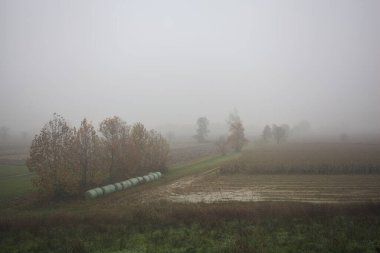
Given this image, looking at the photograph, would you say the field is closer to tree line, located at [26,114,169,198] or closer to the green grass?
the green grass

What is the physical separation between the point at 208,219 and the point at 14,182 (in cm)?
3531

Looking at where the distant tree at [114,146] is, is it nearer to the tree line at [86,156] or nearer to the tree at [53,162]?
the tree line at [86,156]

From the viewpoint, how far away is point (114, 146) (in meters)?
49.2

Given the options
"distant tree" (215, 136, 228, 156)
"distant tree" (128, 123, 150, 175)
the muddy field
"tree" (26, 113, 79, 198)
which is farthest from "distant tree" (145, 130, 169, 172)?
"distant tree" (215, 136, 228, 156)

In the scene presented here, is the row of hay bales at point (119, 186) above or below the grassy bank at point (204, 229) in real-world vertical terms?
above

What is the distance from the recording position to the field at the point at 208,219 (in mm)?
23000

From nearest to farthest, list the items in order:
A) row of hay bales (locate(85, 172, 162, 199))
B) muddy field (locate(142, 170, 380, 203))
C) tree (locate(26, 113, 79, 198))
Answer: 1. muddy field (locate(142, 170, 380, 203))
2. tree (locate(26, 113, 79, 198))
3. row of hay bales (locate(85, 172, 162, 199))

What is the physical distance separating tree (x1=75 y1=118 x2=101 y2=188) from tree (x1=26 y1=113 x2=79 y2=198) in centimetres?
196

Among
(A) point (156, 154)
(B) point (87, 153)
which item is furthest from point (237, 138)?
(B) point (87, 153)

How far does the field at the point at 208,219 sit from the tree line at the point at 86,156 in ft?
10.8

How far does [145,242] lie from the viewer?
947 inches

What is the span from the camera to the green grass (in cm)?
4147

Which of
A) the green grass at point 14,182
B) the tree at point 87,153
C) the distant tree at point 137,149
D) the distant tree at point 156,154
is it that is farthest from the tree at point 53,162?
the distant tree at point 156,154

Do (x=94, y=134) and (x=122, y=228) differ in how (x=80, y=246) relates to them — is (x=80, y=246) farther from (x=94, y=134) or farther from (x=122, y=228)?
(x=94, y=134)
